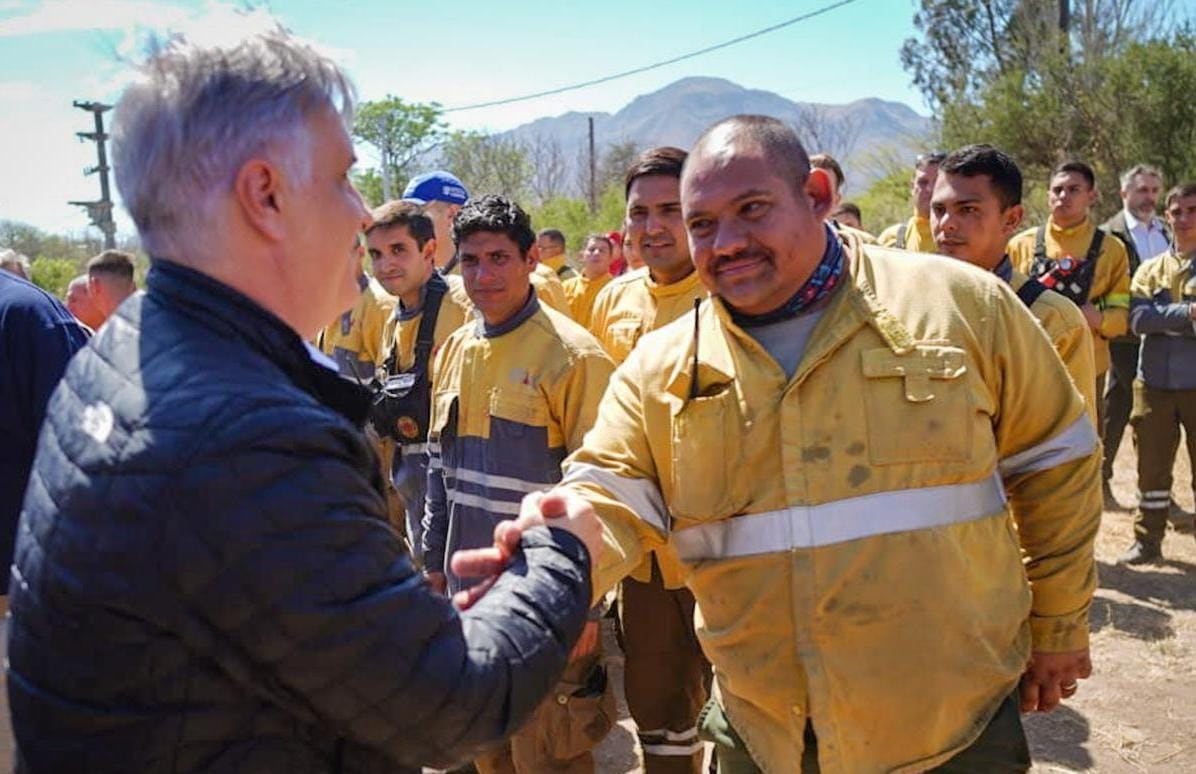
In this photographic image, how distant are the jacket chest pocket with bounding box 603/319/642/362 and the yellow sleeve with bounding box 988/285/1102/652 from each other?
6.68 ft

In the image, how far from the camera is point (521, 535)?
158 cm

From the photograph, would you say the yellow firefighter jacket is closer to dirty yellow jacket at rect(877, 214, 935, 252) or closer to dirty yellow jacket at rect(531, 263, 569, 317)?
dirty yellow jacket at rect(531, 263, 569, 317)

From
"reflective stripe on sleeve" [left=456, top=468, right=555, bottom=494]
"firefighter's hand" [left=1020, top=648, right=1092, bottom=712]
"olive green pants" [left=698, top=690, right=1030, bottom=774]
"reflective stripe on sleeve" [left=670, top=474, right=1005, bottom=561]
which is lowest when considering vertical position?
"olive green pants" [left=698, top=690, right=1030, bottom=774]

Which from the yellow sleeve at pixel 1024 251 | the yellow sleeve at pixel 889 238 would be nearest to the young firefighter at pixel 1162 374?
the yellow sleeve at pixel 1024 251

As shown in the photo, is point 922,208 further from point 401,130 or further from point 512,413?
point 401,130

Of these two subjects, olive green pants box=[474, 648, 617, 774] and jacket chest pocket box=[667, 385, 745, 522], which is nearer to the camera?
jacket chest pocket box=[667, 385, 745, 522]

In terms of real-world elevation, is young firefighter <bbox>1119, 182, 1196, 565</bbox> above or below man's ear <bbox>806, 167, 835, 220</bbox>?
below

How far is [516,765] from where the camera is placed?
3318 millimetres

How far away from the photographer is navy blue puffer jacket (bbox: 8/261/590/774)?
3.69ft

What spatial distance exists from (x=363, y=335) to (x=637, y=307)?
7.96 feet

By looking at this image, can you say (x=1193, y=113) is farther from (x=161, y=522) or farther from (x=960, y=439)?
(x=161, y=522)

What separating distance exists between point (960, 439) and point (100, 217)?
3639 cm

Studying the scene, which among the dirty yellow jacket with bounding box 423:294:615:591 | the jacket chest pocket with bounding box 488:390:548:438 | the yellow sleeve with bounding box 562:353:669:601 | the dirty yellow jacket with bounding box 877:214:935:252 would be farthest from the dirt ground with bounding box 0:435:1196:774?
the dirty yellow jacket with bounding box 877:214:935:252

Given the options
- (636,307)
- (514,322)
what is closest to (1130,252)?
(636,307)
